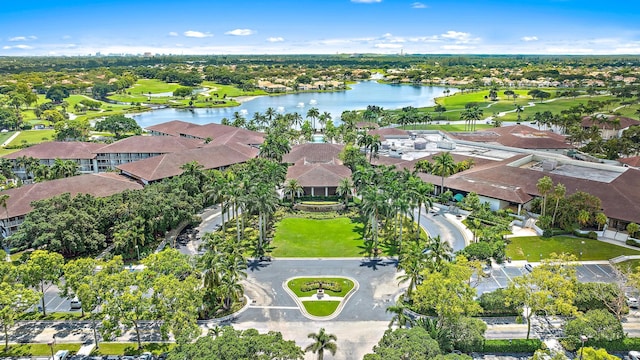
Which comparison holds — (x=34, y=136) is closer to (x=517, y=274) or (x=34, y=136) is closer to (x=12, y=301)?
(x=12, y=301)

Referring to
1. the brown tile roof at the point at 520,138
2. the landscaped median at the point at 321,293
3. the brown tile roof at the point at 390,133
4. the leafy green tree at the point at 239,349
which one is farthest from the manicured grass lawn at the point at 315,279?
the brown tile roof at the point at 520,138

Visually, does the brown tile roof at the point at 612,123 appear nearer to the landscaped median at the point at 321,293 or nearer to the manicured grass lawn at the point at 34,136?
the landscaped median at the point at 321,293

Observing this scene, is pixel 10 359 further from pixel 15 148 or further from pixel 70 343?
pixel 15 148

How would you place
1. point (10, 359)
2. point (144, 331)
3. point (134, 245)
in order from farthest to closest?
1. point (134, 245)
2. point (144, 331)
3. point (10, 359)

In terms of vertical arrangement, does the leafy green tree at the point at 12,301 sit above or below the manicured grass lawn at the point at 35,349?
above

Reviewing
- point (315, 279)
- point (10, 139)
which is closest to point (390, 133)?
point (315, 279)

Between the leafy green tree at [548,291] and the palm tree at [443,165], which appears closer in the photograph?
the leafy green tree at [548,291]

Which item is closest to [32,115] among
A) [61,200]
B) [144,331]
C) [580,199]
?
[61,200]
